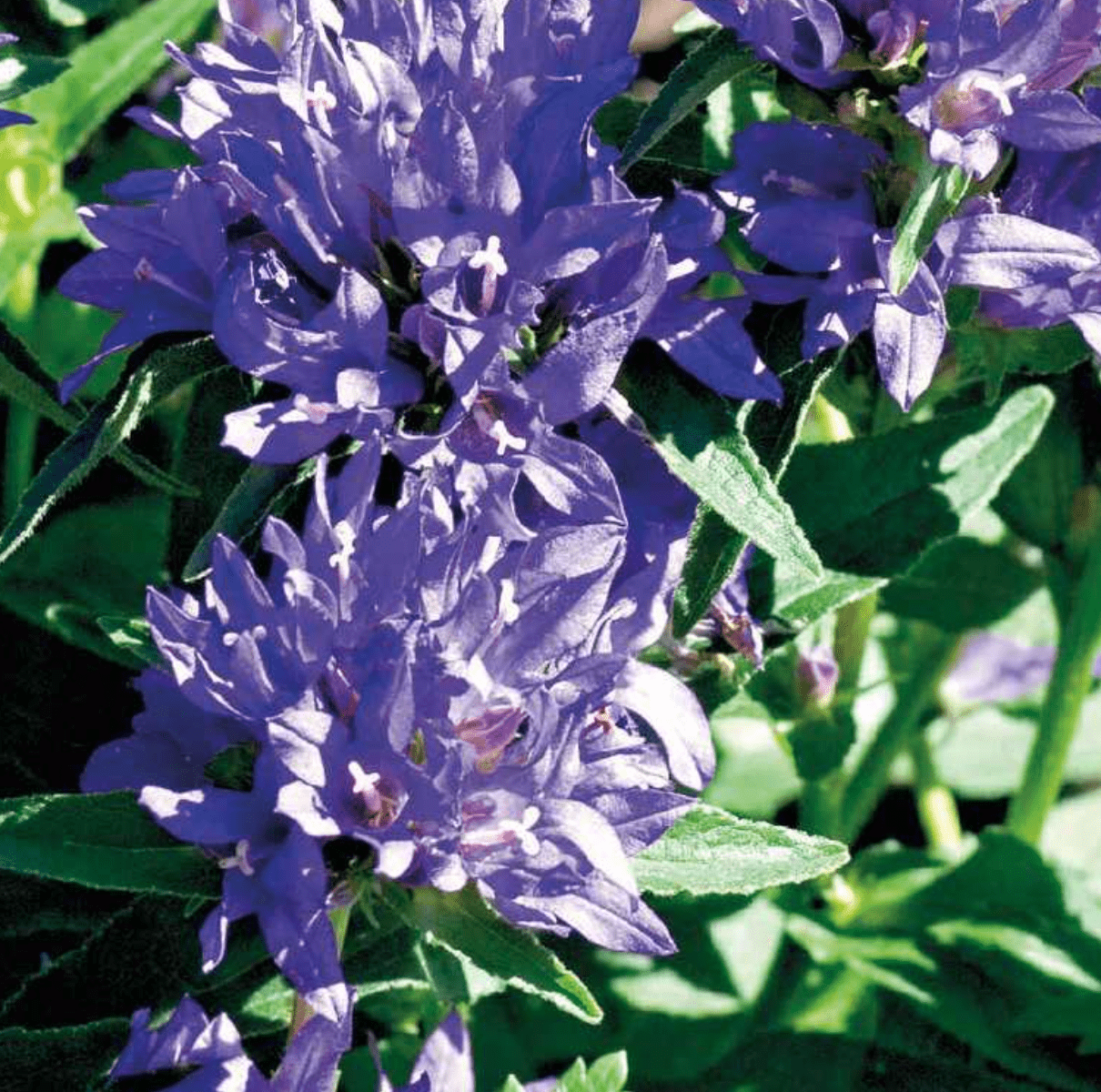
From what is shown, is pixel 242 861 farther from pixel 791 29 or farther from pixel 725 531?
pixel 791 29

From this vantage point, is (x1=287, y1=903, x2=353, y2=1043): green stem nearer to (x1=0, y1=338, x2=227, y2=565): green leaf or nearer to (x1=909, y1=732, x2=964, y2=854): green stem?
(x1=0, y1=338, x2=227, y2=565): green leaf

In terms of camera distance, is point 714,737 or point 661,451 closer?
point 661,451

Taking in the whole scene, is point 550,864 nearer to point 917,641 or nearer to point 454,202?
point 454,202

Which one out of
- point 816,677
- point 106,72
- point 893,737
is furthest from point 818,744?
point 106,72

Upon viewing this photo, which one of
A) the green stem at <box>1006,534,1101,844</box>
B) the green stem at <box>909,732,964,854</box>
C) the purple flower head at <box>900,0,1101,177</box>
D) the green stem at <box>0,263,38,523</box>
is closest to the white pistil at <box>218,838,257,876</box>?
the purple flower head at <box>900,0,1101,177</box>

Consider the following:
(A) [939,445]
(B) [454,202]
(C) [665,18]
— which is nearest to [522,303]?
(B) [454,202]

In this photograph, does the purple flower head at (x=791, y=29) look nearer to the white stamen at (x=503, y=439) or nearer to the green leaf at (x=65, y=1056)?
the white stamen at (x=503, y=439)

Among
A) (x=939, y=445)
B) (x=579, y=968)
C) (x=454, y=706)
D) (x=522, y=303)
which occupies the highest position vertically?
(x=522, y=303)
